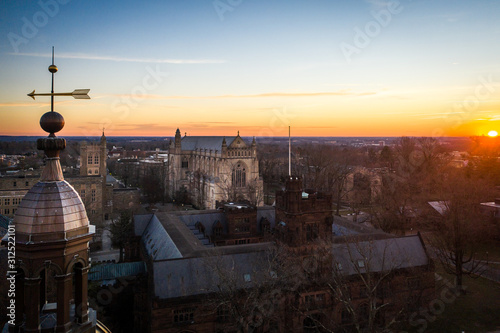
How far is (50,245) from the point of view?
23.9 feet

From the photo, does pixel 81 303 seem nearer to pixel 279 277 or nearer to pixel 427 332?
pixel 279 277

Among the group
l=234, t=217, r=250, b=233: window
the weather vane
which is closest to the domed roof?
the weather vane

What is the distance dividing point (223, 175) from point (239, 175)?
3675mm

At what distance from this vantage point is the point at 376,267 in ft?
86.8

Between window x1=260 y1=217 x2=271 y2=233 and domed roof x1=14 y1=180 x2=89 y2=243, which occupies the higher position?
domed roof x1=14 y1=180 x2=89 y2=243

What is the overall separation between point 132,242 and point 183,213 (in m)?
5.94

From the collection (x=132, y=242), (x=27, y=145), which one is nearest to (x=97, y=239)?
(x=132, y=242)

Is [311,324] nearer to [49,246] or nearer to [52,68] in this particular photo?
[49,246]

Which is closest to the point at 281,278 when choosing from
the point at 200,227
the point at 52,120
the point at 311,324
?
the point at 311,324

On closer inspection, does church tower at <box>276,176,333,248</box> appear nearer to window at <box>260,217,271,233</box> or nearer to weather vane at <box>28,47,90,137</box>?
window at <box>260,217,271,233</box>

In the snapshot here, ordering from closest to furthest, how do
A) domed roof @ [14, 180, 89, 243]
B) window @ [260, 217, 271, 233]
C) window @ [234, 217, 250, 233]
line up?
domed roof @ [14, 180, 89, 243] → window @ [260, 217, 271, 233] → window @ [234, 217, 250, 233]

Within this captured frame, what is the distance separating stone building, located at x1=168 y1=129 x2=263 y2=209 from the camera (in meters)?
66.8

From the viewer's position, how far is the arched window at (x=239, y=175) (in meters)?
70.2

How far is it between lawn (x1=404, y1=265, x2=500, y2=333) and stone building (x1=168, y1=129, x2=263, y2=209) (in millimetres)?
37088
